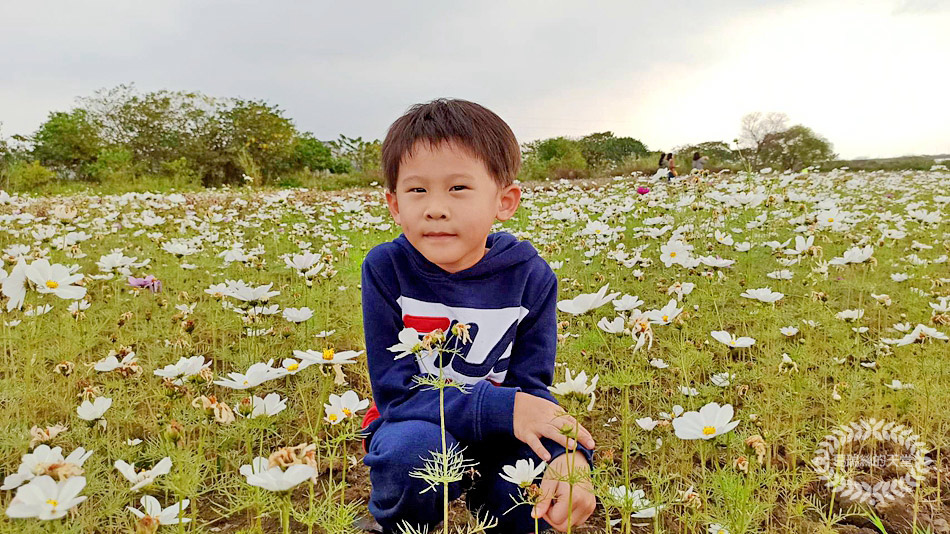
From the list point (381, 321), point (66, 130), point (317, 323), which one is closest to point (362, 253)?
point (317, 323)

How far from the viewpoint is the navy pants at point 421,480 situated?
1.33 m

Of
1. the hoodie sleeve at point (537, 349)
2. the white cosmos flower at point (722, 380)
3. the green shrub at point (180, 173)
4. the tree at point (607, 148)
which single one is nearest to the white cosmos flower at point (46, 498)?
the hoodie sleeve at point (537, 349)

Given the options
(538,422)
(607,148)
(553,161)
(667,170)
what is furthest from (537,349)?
(607,148)

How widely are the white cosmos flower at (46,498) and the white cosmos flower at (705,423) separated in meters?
1.04

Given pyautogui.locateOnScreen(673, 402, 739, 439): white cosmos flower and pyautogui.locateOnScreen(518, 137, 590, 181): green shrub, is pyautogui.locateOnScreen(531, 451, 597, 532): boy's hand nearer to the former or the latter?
pyautogui.locateOnScreen(673, 402, 739, 439): white cosmos flower

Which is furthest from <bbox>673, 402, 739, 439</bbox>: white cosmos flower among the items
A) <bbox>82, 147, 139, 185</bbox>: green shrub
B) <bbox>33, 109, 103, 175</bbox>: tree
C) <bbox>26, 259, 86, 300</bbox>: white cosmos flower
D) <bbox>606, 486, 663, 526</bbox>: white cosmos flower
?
<bbox>33, 109, 103, 175</bbox>: tree

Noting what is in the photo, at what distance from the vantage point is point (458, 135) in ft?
4.72

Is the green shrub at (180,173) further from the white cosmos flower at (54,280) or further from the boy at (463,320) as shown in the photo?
the boy at (463,320)

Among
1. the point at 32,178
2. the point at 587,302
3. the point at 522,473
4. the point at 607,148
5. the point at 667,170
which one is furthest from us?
the point at 607,148

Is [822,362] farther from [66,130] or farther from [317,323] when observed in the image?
[66,130]

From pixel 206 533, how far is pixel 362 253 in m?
2.98

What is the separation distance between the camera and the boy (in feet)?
4.42

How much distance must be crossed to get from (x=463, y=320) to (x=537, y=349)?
0.77 feet

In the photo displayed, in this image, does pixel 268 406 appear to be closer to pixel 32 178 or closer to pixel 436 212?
pixel 436 212
